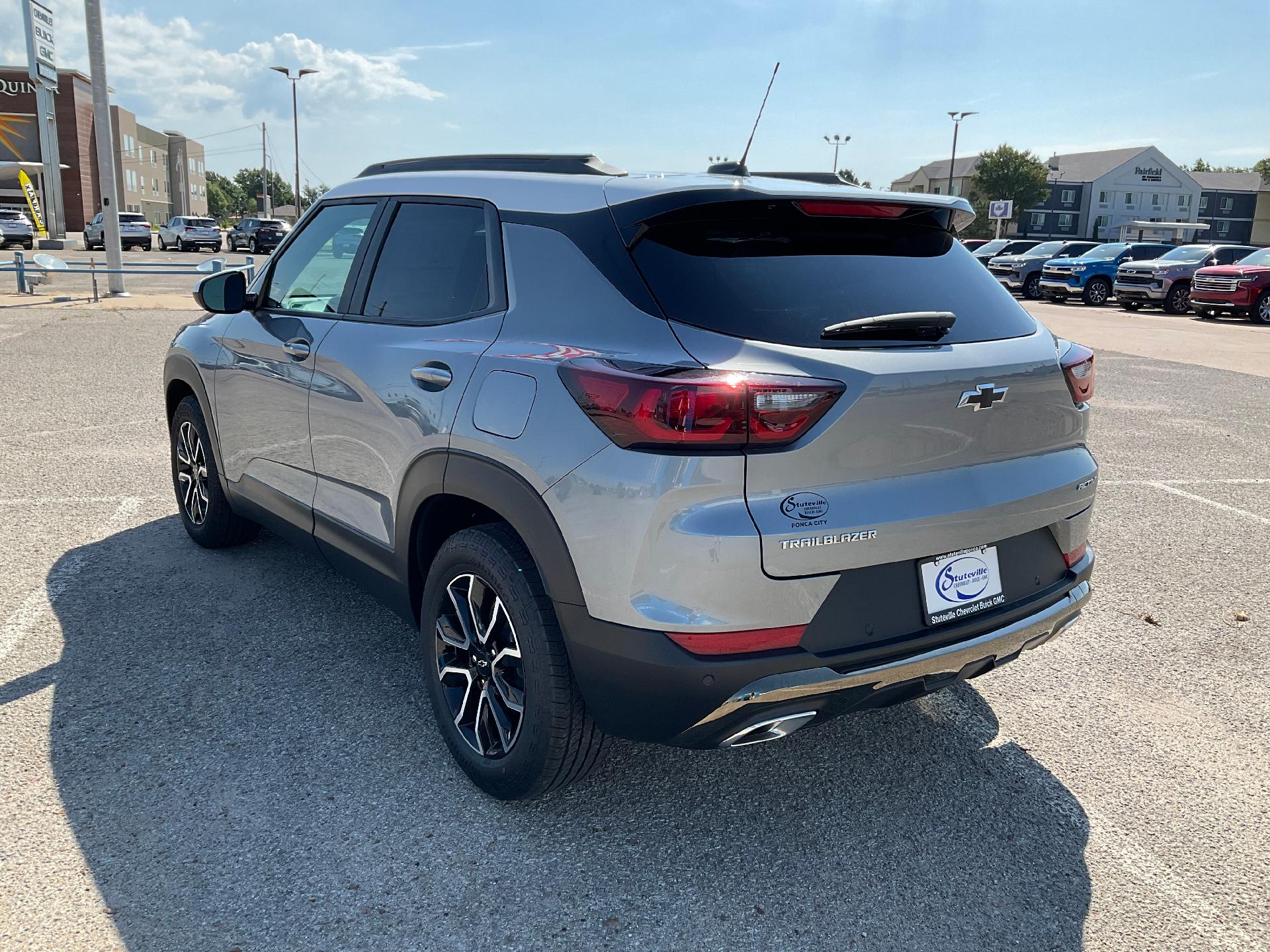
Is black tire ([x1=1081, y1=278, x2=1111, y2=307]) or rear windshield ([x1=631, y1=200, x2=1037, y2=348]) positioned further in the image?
black tire ([x1=1081, y1=278, x2=1111, y2=307])

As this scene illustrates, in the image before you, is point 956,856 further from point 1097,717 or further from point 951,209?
point 951,209

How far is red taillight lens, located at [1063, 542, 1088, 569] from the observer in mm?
2945

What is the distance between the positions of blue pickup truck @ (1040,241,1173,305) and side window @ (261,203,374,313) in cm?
2737

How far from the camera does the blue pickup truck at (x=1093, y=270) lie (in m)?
27.3

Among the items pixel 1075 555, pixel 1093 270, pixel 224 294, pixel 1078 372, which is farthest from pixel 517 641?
pixel 1093 270

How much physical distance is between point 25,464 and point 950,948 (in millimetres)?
6394

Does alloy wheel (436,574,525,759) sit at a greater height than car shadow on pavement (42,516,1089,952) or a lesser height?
greater

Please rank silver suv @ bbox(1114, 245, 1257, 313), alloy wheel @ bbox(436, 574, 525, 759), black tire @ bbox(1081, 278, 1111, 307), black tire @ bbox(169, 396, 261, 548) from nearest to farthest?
alloy wheel @ bbox(436, 574, 525, 759), black tire @ bbox(169, 396, 261, 548), silver suv @ bbox(1114, 245, 1257, 313), black tire @ bbox(1081, 278, 1111, 307)

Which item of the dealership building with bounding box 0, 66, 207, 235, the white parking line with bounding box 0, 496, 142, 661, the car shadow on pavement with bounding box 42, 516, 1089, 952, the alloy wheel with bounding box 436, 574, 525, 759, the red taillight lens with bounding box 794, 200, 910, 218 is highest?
the dealership building with bounding box 0, 66, 207, 235

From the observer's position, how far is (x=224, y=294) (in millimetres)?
4062

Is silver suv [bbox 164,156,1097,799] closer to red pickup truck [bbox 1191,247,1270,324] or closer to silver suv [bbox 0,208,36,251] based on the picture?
red pickup truck [bbox 1191,247,1270,324]

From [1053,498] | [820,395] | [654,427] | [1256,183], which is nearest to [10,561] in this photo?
[654,427]

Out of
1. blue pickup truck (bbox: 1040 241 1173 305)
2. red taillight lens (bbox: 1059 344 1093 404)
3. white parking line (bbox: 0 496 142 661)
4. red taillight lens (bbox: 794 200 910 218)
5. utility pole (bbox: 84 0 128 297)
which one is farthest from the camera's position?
blue pickup truck (bbox: 1040 241 1173 305)

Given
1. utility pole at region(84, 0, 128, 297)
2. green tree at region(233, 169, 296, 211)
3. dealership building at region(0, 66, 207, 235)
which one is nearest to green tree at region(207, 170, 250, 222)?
green tree at region(233, 169, 296, 211)
